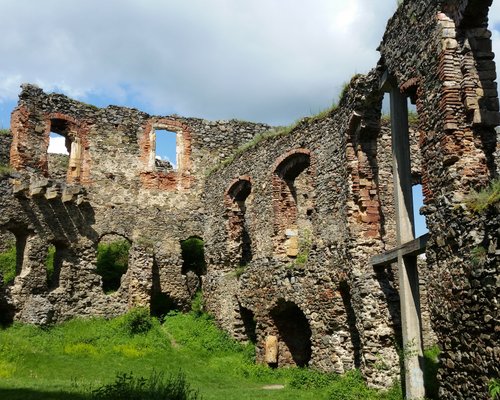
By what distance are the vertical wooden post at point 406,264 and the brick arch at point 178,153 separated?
38.0 feet

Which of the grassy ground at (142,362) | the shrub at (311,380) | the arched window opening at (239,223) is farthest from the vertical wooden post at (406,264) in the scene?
the arched window opening at (239,223)

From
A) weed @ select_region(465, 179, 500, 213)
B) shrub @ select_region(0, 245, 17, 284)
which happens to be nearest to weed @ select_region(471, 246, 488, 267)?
weed @ select_region(465, 179, 500, 213)

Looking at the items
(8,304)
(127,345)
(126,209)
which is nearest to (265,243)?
(127,345)

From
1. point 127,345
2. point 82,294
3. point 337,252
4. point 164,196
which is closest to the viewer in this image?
point 337,252

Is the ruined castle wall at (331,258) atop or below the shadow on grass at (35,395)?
atop

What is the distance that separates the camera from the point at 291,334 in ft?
48.3

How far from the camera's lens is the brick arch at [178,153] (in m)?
20.3

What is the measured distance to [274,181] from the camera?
15578mm

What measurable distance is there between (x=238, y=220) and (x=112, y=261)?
222 inches

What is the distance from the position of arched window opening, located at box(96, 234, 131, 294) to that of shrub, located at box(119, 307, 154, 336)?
227 centimetres

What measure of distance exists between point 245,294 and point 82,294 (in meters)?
5.57

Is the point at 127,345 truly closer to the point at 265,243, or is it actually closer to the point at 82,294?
the point at 82,294

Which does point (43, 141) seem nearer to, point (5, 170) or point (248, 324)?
point (5, 170)

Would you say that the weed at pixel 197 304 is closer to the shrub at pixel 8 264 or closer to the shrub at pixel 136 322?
the shrub at pixel 136 322
